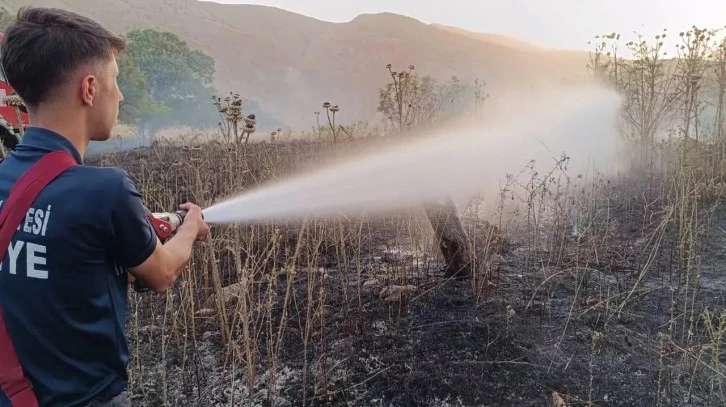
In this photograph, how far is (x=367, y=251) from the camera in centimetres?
453

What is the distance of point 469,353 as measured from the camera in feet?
9.06

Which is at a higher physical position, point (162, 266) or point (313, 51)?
point (313, 51)

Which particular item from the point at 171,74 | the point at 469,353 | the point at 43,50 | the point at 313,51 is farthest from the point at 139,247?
the point at 313,51

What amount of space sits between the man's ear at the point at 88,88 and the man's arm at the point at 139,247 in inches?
10.5

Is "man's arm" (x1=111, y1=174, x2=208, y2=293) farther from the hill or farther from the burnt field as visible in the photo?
the hill

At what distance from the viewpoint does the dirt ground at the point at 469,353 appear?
97.2 inches

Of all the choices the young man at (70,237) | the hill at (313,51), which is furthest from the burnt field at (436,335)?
the hill at (313,51)

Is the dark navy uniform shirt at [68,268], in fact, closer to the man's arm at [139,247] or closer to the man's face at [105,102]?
the man's arm at [139,247]

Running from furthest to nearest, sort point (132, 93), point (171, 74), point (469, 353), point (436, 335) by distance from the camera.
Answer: point (171, 74)
point (132, 93)
point (436, 335)
point (469, 353)

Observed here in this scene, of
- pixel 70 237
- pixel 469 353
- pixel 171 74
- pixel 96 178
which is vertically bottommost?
pixel 469 353

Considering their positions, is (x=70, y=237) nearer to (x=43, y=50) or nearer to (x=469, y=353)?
(x=43, y=50)

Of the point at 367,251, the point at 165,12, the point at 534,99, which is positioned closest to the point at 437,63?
the point at 165,12

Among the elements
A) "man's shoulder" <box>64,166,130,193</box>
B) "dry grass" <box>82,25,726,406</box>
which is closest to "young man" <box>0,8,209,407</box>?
"man's shoulder" <box>64,166,130,193</box>

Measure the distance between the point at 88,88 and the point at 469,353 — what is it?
2.28 m
